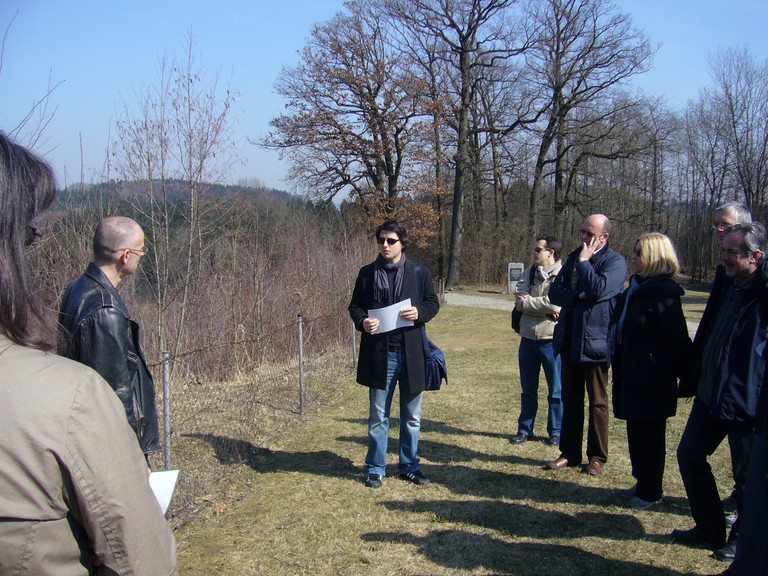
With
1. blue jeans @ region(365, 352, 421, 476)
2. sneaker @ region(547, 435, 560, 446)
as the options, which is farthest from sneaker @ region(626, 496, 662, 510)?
blue jeans @ region(365, 352, 421, 476)

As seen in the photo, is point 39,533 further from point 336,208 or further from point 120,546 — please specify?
point 336,208

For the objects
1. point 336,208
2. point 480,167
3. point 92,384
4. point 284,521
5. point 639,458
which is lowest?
point 284,521

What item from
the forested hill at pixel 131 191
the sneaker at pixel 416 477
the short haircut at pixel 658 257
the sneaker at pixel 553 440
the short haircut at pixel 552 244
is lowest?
the sneaker at pixel 416 477

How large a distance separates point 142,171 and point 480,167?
86.2 ft

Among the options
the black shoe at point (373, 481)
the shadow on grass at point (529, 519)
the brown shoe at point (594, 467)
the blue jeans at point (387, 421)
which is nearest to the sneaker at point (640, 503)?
the shadow on grass at point (529, 519)

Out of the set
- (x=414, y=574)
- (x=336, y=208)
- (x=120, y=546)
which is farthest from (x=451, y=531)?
(x=336, y=208)

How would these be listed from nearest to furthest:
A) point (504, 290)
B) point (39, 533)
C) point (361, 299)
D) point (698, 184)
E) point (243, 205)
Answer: point (39, 533) < point (361, 299) < point (243, 205) < point (504, 290) < point (698, 184)

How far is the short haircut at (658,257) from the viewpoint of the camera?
4.39 meters

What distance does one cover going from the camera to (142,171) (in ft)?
25.7

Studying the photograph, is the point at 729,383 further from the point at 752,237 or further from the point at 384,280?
the point at 384,280

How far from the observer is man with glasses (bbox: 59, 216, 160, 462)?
298 cm

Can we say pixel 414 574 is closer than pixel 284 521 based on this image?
Yes

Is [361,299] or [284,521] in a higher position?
[361,299]

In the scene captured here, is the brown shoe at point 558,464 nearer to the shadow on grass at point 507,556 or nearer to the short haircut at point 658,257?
the shadow on grass at point 507,556
